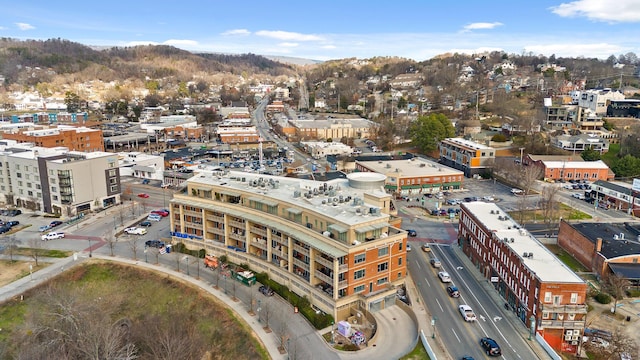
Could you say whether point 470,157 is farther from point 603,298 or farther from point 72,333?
point 72,333

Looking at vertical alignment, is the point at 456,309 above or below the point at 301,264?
below

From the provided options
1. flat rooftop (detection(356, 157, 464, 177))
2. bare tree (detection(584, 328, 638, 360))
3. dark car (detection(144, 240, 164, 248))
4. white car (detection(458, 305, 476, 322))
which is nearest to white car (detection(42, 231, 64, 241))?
dark car (detection(144, 240, 164, 248))

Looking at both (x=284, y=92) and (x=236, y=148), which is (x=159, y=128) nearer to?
(x=236, y=148)

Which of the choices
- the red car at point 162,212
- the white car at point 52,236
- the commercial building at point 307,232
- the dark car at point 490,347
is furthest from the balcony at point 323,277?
the white car at point 52,236

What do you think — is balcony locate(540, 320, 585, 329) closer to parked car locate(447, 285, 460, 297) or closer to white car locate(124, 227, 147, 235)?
parked car locate(447, 285, 460, 297)

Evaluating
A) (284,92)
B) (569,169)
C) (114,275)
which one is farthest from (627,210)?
(284,92)

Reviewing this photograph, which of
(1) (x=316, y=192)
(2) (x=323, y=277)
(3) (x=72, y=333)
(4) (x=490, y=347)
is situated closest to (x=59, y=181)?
(3) (x=72, y=333)

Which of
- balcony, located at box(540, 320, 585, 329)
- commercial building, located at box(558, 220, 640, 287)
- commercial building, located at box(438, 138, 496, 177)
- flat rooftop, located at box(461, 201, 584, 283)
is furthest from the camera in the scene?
commercial building, located at box(438, 138, 496, 177)
